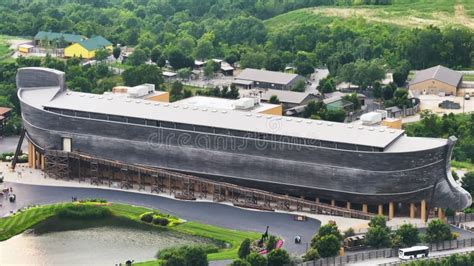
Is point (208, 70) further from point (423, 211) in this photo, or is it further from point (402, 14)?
point (423, 211)

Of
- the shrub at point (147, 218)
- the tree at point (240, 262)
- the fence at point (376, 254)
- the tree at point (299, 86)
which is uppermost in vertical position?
the tree at point (240, 262)

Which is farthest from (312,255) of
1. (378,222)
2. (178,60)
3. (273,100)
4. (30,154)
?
(178,60)

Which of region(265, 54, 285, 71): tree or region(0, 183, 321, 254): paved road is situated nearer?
region(0, 183, 321, 254): paved road

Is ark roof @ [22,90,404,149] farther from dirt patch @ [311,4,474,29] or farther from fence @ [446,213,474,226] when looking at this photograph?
dirt patch @ [311,4,474,29]

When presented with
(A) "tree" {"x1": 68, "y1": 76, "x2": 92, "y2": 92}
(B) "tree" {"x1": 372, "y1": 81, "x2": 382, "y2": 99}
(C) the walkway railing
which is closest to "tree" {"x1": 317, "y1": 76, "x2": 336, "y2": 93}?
(B) "tree" {"x1": 372, "y1": 81, "x2": 382, "y2": 99}

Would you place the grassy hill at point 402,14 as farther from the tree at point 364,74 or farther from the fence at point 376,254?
the fence at point 376,254

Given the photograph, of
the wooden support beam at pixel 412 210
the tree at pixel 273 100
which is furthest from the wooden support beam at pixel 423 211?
the tree at pixel 273 100
